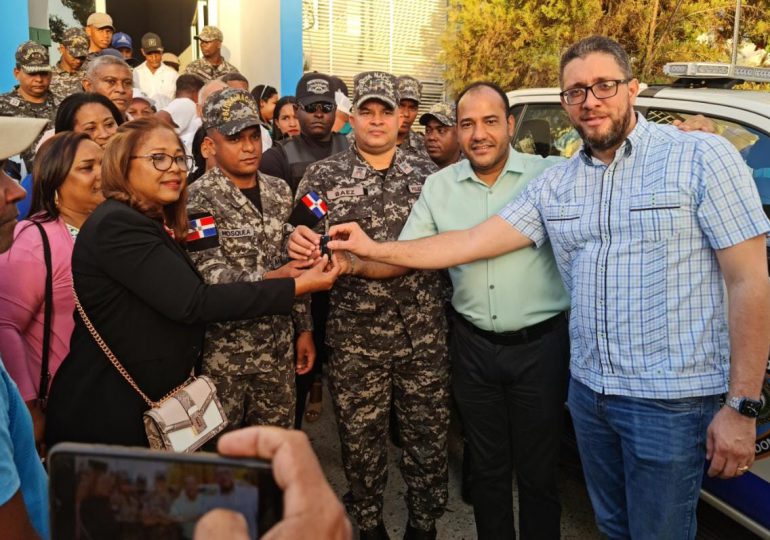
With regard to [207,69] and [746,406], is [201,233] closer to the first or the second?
[746,406]

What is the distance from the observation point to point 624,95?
2.14 metres

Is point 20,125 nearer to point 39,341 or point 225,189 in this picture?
point 39,341

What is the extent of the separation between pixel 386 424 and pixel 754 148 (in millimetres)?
2045

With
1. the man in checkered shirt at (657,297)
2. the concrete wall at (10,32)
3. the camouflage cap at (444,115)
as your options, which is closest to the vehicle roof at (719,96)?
the man in checkered shirt at (657,297)

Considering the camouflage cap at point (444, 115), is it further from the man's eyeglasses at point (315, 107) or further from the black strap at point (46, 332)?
the black strap at point (46, 332)

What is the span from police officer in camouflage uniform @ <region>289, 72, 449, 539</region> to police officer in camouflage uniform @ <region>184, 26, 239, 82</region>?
16.9 ft

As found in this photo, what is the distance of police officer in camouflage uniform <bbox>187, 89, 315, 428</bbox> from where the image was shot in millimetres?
2717

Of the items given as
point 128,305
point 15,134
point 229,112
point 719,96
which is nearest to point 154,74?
point 229,112

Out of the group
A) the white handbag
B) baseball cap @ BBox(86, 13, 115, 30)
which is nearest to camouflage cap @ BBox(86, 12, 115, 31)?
baseball cap @ BBox(86, 13, 115, 30)

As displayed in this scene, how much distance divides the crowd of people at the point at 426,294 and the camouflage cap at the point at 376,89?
16mm

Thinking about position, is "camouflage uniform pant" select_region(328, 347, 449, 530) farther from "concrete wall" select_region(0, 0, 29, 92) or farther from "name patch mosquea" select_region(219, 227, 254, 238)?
"concrete wall" select_region(0, 0, 29, 92)

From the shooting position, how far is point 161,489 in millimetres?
563

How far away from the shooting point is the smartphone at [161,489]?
0.56 m

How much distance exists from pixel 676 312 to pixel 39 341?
2214 mm
